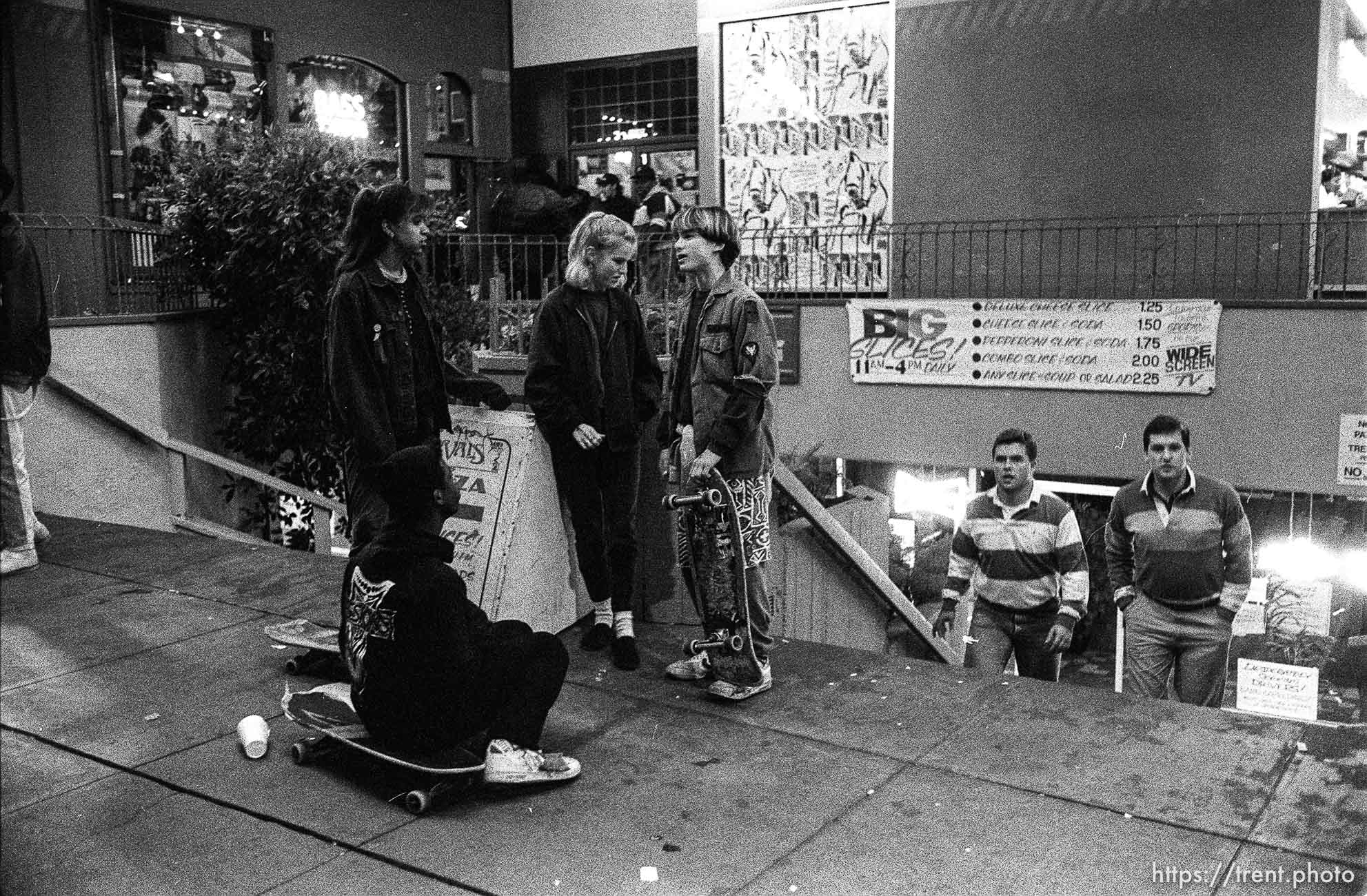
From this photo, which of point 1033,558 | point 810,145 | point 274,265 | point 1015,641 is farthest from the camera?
point 810,145

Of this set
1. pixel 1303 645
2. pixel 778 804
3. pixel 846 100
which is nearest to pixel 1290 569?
pixel 1303 645

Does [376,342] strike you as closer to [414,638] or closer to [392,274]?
[392,274]

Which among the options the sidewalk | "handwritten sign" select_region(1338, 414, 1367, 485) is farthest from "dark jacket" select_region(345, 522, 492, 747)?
"handwritten sign" select_region(1338, 414, 1367, 485)

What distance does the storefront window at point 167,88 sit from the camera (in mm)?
13227

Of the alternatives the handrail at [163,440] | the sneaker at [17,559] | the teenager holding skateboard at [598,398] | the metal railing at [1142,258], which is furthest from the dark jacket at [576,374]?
the metal railing at [1142,258]

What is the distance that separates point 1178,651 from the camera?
6.66 m

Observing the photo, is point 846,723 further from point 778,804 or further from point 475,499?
point 475,499

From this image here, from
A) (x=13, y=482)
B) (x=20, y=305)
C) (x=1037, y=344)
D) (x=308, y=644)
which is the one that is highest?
(x=20, y=305)

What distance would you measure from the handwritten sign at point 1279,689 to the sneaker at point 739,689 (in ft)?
21.9

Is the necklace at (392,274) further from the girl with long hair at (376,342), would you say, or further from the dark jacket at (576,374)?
the dark jacket at (576,374)

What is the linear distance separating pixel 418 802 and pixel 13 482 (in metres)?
4.08

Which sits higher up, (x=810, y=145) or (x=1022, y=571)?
(x=810, y=145)

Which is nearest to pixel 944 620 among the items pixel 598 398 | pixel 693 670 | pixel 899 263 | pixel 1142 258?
pixel 693 670

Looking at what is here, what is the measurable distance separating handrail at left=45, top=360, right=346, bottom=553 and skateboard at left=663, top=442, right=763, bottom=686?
15.5ft
